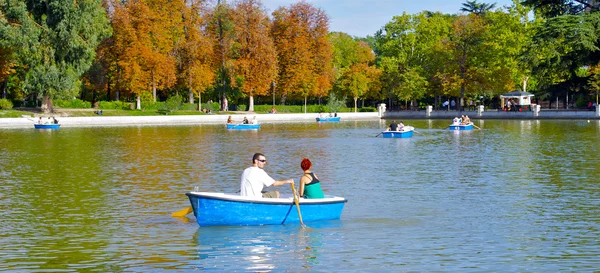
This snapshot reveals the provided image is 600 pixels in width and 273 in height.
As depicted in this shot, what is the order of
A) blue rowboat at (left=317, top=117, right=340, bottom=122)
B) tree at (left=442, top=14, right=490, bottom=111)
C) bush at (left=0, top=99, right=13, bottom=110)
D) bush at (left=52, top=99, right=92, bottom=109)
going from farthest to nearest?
tree at (left=442, top=14, right=490, bottom=111) < blue rowboat at (left=317, top=117, right=340, bottom=122) < bush at (left=52, top=99, right=92, bottom=109) < bush at (left=0, top=99, right=13, bottom=110)

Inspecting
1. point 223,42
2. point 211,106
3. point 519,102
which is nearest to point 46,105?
point 211,106

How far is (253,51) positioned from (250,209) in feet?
281

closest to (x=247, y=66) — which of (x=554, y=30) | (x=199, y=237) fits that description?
(x=554, y=30)

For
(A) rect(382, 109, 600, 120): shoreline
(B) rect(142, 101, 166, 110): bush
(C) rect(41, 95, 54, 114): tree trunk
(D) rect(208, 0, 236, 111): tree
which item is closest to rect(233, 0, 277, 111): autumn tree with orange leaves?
(D) rect(208, 0, 236, 111): tree

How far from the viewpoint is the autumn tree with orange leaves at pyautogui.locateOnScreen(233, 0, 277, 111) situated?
332 feet

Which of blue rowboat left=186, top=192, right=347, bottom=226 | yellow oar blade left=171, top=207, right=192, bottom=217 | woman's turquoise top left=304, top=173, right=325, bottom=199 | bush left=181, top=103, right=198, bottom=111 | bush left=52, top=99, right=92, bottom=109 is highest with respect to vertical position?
bush left=52, top=99, right=92, bottom=109

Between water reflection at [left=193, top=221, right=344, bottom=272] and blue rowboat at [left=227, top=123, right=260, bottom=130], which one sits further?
blue rowboat at [left=227, top=123, right=260, bottom=130]

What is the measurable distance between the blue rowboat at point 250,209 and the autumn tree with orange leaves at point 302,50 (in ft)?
291

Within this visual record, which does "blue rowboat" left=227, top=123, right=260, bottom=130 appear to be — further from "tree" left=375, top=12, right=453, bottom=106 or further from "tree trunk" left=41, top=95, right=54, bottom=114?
"tree" left=375, top=12, right=453, bottom=106

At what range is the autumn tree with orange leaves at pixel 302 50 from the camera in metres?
107

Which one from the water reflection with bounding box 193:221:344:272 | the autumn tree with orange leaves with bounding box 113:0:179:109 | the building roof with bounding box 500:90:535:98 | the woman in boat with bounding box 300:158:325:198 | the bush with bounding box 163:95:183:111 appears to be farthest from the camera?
the building roof with bounding box 500:90:535:98

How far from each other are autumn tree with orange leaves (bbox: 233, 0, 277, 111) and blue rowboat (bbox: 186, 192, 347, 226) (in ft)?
273

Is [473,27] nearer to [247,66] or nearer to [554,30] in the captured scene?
[247,66]

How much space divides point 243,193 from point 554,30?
137 ft
